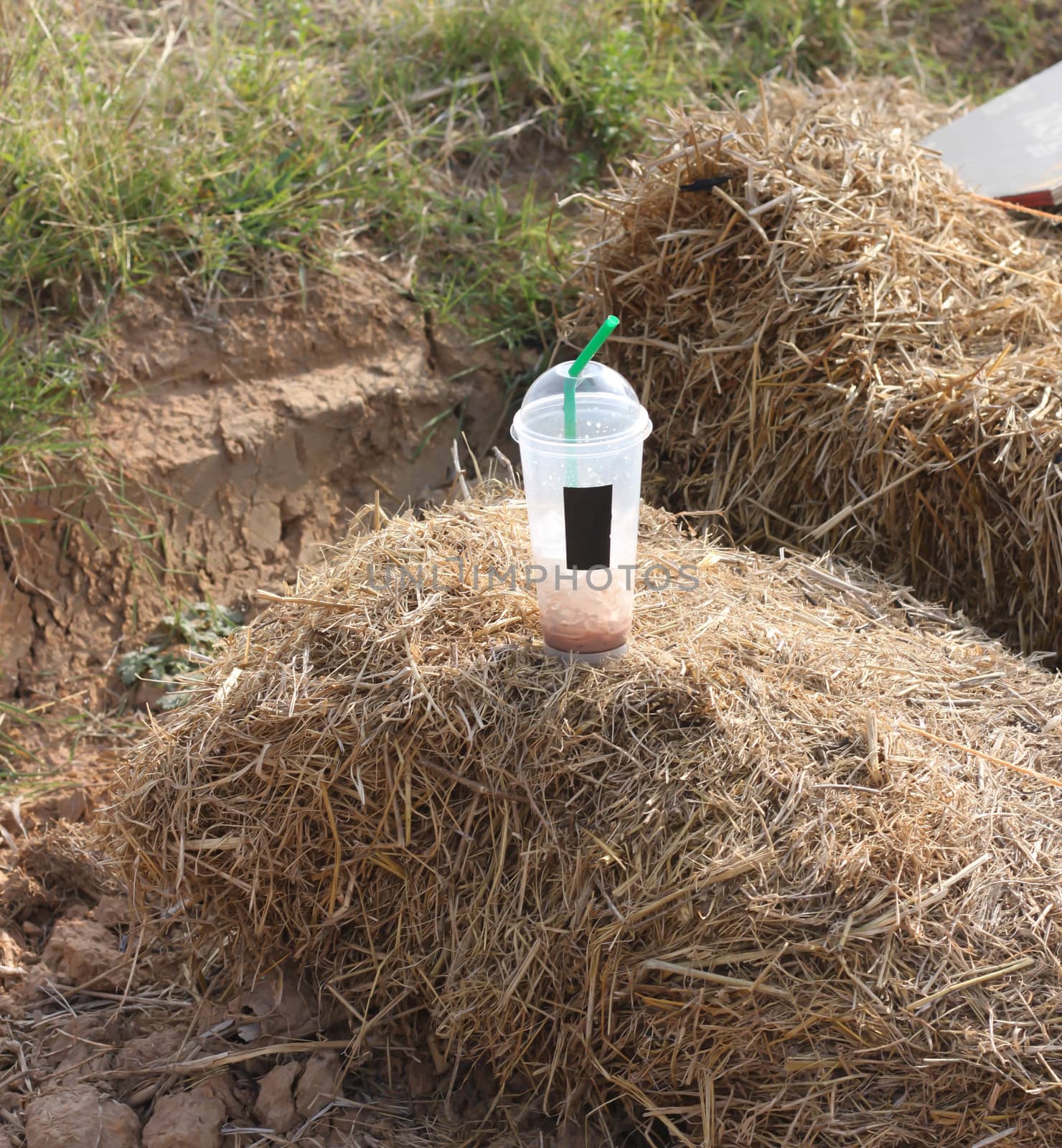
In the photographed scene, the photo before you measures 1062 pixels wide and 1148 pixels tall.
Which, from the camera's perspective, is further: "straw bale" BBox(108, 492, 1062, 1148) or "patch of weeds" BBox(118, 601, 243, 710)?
"patch of weeds" BBox(118, 601, 243, 710)

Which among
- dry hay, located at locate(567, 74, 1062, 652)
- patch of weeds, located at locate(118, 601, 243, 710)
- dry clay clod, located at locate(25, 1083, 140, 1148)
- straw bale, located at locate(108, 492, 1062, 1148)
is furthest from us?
patch of weeds, located at locate(118, 601, 243, 710)

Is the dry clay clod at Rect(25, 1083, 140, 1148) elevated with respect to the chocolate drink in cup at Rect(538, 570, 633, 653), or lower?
lower

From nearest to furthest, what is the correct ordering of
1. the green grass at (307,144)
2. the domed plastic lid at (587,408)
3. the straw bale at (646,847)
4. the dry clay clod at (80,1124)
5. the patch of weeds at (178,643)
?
the straw bale at (646,847) → the domed plastic lid at (587,408) → the dry clay clod at (80,1124) → the patch of weeds at (178,643) → the green grass at (307,144)

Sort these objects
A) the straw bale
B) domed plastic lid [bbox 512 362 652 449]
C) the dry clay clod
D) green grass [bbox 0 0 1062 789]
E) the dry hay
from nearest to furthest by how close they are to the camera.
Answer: the straw bale, domed plastic lid [bbox 512 362 652 449], the dry clay clod, the dry hay, green grass [bbox 0 0 1062 789]

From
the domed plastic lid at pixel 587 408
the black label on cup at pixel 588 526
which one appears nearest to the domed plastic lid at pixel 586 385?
the domed plastic lid at pixel 587 408

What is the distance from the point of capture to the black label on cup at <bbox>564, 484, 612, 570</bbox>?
75.7 inches

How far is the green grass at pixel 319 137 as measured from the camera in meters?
3.38

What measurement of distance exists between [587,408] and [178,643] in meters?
1.71

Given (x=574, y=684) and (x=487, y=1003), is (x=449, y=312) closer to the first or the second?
(x=574, y=684)

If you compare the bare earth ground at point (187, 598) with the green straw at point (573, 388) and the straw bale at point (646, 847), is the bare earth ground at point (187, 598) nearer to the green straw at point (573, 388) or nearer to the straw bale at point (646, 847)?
the straw bale at point (646, 847)

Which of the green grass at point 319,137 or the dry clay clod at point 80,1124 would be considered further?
the green grass at point 319,137

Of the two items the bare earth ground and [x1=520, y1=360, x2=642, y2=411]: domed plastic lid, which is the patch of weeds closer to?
the bare earth ground

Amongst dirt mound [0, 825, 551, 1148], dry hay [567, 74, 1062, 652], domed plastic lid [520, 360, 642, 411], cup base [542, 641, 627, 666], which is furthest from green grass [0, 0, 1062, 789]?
domed plastic lid [520, 360, 642, 411]

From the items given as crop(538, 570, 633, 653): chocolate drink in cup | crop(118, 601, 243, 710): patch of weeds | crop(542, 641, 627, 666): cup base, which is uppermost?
crop(538, 570, 633, 653): chocolate drink in cup
